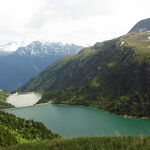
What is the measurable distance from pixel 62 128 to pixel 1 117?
5123cm

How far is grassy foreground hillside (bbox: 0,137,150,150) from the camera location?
1791 cm

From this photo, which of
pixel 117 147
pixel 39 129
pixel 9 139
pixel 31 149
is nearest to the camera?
pixel 117 147

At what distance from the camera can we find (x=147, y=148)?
55.2 feet

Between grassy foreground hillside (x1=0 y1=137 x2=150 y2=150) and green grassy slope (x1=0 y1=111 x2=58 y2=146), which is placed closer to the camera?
grassy foreground hillside (x1=0 y1=137 x2=150 y2=150)

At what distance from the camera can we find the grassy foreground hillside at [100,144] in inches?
705

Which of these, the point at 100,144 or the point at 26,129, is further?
the point at 26,129

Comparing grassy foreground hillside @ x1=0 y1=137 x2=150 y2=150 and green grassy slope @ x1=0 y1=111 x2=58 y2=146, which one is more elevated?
grassy foreground hillside @ x1=0 y1=137 x2=150 y2=150

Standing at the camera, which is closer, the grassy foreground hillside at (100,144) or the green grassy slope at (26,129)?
the grassy foreground hillside at (100,144)

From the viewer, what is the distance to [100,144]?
18828 millimetres

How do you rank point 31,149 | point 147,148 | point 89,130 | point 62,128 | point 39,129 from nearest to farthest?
point 147,148, point 31,149, point 39,129, point 89,130, point 62,128

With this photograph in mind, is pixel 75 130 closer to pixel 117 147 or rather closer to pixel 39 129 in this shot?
pixel 39 129

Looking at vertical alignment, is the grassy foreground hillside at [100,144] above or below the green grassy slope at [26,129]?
above

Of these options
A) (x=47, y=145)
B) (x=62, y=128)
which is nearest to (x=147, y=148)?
(x=47, y=145)

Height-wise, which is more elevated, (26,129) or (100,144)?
(100,144)
